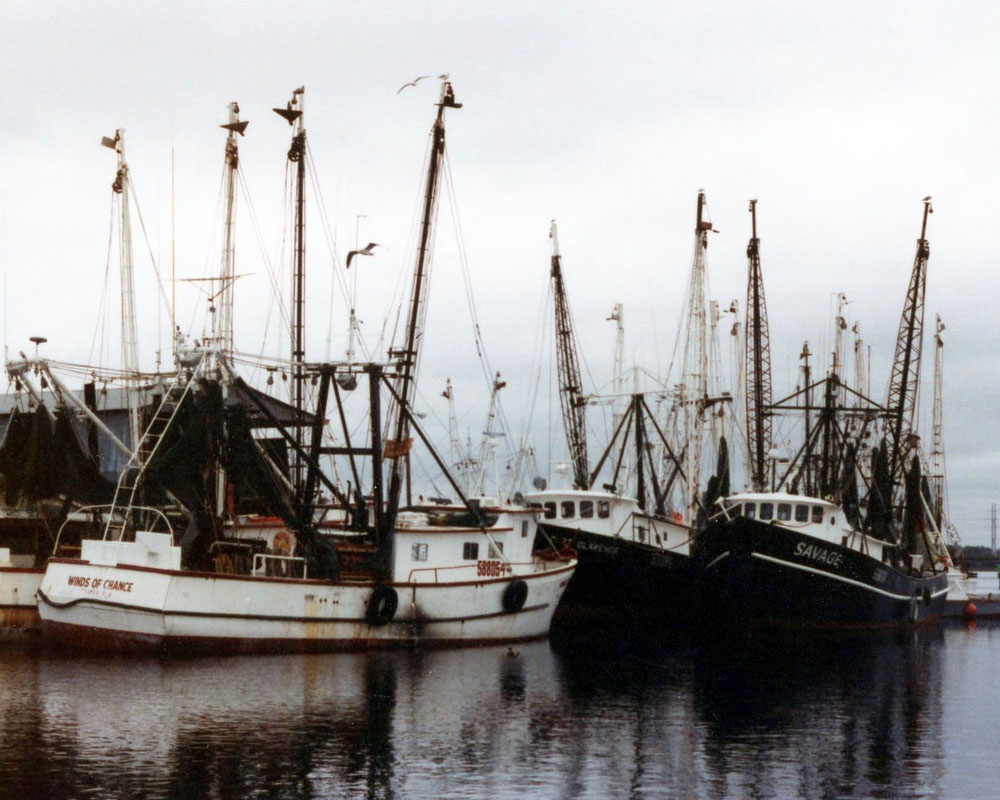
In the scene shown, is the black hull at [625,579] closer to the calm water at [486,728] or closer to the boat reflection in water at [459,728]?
the calm water at [486,728]

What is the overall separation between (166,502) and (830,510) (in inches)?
991

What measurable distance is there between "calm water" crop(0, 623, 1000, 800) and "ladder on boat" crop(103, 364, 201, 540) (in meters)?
4.34

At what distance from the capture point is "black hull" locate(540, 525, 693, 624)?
5181 cm

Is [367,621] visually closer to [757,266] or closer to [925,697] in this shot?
[925,697]

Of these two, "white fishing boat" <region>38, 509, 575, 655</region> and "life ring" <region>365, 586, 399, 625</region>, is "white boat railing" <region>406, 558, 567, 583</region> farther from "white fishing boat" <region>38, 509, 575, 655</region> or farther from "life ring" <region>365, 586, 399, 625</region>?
"life ring" <region>365, 586, 399, 625</region>

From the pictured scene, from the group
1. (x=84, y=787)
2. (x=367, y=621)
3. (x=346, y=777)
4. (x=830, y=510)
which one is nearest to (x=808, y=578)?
(x=830, y=510)

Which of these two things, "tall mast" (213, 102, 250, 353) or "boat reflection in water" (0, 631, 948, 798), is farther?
"tall mast" (213, 102, 250, 353)

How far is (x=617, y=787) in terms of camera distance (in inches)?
859

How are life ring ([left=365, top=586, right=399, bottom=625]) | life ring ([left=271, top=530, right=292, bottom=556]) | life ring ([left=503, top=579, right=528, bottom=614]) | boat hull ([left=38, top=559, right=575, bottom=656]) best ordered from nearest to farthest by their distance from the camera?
boat hull ([left=38, top=559, right=575, bottom=656]) < life ring ([left=365, top=586, right=399, bottom=625]) < life ring ([left=271, top=530, right=292, bottom=556]) < life ring ([left=503, top=579, right=528, bottom=614])

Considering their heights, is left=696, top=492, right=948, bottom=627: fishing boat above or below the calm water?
above

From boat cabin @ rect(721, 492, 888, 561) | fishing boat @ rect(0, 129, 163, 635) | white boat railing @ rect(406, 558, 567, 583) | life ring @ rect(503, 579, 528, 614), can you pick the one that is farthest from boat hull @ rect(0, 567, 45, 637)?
boat cabin @ rect(721, 492, 888, 561)

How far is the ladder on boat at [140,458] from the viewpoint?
38.0 meters

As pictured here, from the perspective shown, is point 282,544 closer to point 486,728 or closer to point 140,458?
point 140,458

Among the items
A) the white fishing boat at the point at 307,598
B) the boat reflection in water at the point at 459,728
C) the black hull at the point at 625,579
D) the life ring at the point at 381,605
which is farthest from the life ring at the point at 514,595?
the black hull at the point at 625,579
